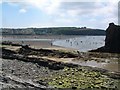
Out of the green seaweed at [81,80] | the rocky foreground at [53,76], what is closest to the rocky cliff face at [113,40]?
the rocky foreground at [53,76]

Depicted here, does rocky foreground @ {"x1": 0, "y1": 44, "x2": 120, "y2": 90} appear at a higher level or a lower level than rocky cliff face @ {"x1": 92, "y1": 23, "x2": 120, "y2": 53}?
lower

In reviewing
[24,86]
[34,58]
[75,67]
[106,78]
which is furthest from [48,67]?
[24,86]

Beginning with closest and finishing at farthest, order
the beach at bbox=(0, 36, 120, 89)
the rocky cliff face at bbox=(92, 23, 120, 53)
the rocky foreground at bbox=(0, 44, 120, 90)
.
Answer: the rocky foreground at bbox=(0, 44, 120, 90) → the beach at bbox=(0, 36, 120, 89) → the rocky cliff face at bbox=(92, 23, 120, 53)

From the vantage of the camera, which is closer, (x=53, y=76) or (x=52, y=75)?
(x=53, y=76)

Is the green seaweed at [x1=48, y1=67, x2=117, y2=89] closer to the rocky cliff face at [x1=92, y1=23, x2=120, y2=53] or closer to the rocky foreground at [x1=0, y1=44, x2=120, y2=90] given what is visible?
the rocky foreground at [x1=0, y1=44, x2=120, y2=90]

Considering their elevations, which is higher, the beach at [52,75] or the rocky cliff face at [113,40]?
the rocky cliff face at [113,40]

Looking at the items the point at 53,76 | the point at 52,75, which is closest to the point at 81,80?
the point at 53,76

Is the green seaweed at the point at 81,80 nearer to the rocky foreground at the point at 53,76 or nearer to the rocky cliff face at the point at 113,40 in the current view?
the rocky foreground at the point at 53,76

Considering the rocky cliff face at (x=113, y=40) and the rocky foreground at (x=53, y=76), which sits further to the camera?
the rocky cliff face at (x=113, y=40)

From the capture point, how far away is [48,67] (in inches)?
1380

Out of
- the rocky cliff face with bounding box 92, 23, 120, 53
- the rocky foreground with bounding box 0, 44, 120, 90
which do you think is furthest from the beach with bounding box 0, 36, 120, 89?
the rocky cliff face with bounding box 92, 23, 120, 53

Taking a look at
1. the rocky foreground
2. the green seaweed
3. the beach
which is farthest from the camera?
the green seaweed

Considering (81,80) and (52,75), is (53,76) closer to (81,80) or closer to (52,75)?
(52,75)

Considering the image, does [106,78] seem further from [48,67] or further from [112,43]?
[112,43]
